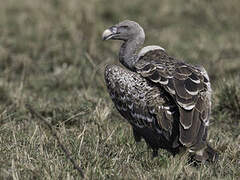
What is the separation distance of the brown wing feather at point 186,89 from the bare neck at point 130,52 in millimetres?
416

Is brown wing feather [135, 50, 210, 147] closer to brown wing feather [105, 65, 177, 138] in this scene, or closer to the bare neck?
brown wing feather [105, 65, 177, 138]

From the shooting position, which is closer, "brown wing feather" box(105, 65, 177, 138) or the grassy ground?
the grassy ground

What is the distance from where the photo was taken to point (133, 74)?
5336 mm

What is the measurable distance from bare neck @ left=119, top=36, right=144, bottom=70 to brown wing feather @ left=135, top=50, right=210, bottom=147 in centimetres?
42

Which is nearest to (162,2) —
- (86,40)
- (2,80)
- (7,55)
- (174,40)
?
(174,40)

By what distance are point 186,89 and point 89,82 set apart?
3456 millimetres

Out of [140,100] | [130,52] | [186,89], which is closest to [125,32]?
[130,52]

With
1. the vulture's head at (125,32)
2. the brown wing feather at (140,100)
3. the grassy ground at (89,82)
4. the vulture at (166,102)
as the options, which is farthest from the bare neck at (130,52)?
the grassy ground at (89,82)

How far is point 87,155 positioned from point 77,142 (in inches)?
13.0

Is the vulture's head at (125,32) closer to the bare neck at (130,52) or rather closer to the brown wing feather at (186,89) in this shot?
the bare neck at (130,52)

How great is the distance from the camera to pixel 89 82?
828cm

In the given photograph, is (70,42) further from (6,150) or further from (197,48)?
(6,150)

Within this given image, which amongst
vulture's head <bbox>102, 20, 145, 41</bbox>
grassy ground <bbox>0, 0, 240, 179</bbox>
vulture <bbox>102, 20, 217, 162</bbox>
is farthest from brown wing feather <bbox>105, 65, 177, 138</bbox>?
vulture's head <bbox>102, 20, 145, 41</bbox>

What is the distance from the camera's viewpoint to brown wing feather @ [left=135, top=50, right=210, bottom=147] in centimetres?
480
